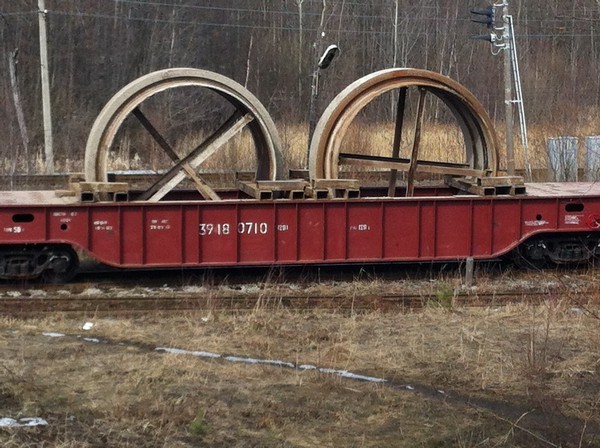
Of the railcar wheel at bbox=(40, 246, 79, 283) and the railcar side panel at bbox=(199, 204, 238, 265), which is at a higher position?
the railcar side panel at bbox=(199, 204, 238, 265)

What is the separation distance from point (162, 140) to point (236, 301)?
378 cm

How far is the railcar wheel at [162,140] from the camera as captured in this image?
15.5 m

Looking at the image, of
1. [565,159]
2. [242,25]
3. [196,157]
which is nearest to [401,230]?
[196,157]

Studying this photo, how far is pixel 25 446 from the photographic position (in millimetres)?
7141

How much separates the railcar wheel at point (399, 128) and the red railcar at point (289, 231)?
1138mm

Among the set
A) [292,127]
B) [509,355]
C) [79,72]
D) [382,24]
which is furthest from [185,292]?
[382,24]

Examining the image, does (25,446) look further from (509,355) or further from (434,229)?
(434,229)

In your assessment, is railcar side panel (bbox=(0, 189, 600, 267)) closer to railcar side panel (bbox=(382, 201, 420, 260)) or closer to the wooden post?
railcar side panel (bbox=(382, 201, 420, 260))

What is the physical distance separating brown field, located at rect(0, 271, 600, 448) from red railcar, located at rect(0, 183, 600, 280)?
2394 mm

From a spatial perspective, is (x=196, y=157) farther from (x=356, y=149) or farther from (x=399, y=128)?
(x=356, y=149)

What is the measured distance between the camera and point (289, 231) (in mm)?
15641

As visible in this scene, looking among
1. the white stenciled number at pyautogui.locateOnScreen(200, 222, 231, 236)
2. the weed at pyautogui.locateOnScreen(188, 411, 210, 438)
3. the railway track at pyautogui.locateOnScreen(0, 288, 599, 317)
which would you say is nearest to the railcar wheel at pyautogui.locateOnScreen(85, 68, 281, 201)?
the white stenciled number at pyautogui.locateOnScreen(200, 222, 231, 236)

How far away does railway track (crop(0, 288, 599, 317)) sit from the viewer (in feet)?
44.1

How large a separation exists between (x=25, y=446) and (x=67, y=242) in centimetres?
804
